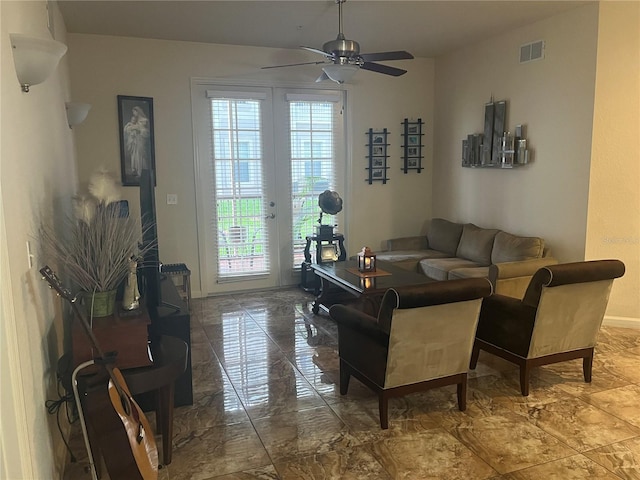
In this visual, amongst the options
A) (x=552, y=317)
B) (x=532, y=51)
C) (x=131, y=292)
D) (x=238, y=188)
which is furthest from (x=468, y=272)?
(x=131, y=292)

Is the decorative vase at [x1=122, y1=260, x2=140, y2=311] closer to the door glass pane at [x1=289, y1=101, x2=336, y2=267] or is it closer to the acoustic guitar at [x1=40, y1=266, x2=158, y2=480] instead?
the acoustic guitar at [x1=40, y1=266, x2=158, y2=480]

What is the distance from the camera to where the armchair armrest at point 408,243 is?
6.24 m

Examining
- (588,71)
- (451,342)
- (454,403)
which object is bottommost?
(454,403)

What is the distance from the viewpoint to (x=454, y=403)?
320 cm

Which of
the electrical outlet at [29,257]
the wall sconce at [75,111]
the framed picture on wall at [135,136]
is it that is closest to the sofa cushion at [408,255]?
the framed picture on wall at [135,136]

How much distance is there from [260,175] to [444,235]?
2.30 metres

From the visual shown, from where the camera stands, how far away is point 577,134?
14.8ft

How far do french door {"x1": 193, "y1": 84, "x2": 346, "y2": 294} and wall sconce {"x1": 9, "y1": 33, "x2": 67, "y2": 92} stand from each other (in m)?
3.45

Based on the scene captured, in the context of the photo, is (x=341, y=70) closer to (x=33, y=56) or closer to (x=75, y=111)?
(x=75, y=111)

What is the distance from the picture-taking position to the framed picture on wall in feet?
17.4

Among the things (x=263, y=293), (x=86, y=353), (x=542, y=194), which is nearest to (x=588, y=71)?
(x=542, y=194)

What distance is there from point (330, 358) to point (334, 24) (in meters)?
3.06

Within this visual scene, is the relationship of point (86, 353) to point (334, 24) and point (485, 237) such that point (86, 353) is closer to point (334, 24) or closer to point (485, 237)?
point (334, 24)

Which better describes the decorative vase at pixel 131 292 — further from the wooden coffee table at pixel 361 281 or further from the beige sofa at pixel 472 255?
the beige sofa at pixel 472 255
